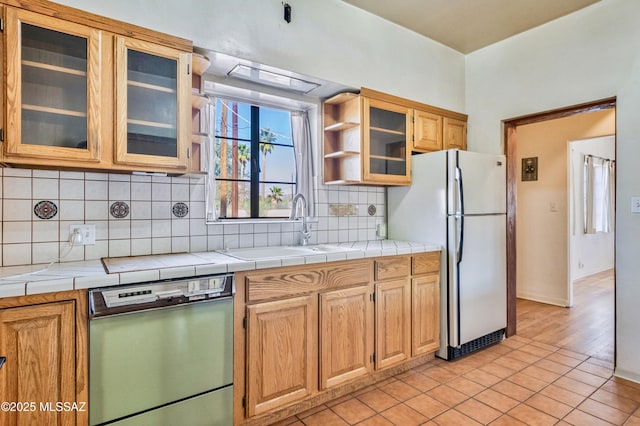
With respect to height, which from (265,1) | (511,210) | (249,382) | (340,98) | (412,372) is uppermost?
(265,1)

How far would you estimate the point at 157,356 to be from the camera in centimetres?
159

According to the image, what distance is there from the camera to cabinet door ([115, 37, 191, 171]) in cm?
175

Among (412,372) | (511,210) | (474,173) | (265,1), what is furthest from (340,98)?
(412,372)

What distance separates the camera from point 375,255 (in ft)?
7.66

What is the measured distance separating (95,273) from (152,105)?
0.91 m

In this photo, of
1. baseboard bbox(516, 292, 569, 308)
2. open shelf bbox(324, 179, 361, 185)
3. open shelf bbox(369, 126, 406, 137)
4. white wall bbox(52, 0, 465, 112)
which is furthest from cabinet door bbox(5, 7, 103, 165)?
baseboard bbox(516, 292, 569, 308)

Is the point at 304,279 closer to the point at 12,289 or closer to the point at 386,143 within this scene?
the point at 12,289

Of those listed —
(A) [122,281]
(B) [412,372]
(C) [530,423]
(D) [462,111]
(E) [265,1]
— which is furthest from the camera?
(D) [462,111]

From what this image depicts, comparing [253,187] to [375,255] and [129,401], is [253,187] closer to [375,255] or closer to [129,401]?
[375,255]

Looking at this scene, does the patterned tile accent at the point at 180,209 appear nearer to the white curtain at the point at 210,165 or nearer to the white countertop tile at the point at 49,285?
the white curtain at the point at 210,165

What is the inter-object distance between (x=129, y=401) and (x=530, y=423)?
2102 millimetres

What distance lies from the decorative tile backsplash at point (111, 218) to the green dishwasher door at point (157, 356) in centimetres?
62

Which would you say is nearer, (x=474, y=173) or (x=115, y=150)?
(x=115, y=150)

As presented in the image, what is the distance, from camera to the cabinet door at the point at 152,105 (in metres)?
1.75
